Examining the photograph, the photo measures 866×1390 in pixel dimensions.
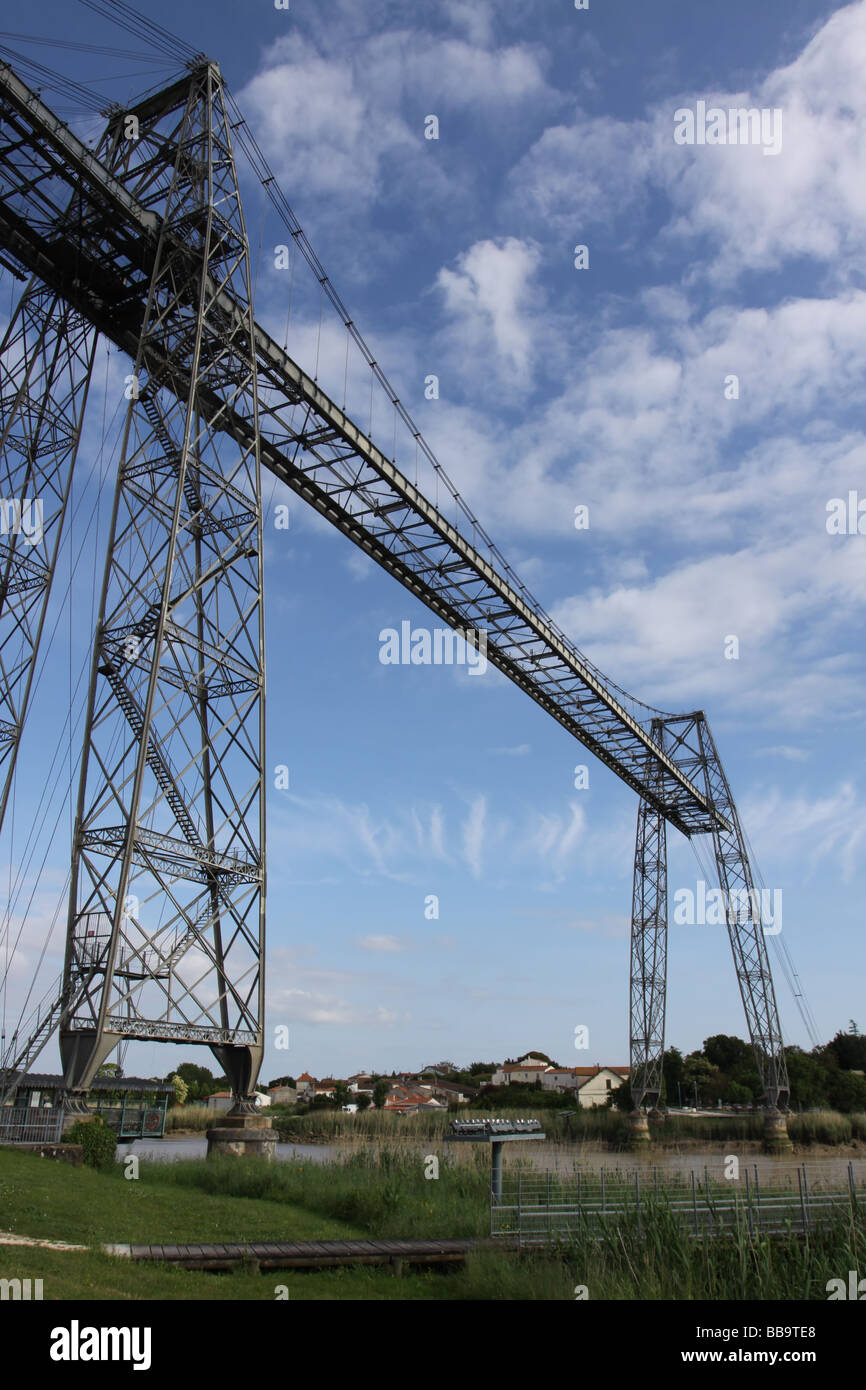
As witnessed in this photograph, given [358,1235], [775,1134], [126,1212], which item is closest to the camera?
[126,1212]

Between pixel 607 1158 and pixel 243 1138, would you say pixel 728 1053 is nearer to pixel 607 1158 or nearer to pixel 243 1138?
pixel 607 1158

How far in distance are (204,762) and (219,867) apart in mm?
2511

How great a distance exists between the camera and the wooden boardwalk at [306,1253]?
27.8 ft

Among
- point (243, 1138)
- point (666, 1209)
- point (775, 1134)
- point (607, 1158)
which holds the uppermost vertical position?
point (666, 1209)

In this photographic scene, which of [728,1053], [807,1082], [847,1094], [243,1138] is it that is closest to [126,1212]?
[243,1138]

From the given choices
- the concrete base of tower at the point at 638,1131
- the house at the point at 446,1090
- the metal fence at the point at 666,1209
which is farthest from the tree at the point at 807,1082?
the metal fence at the point at 666,1209

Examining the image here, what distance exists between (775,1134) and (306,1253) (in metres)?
35.5

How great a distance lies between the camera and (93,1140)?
14.2 metres

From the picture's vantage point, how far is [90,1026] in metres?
14.3

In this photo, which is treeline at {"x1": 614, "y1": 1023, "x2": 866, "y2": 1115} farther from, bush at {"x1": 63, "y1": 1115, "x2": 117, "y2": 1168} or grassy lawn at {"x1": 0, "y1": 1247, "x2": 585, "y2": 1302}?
grassy lawn at {"x1": 0, "y1": 1247, "x2": 585, "y2": 1302}

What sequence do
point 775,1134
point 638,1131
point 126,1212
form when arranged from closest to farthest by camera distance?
point 126,1212 < point 775,1134 < point 638,1131

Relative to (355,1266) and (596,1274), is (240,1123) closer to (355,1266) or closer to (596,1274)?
(355,1266)
